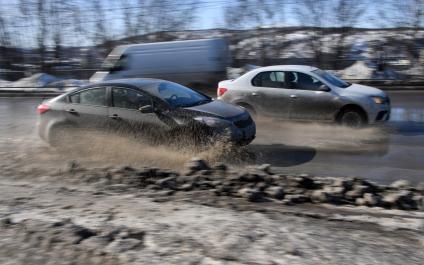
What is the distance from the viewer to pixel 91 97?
9.30 meters

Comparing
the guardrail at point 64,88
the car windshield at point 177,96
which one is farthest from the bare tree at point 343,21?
the car windshield at point 177,96

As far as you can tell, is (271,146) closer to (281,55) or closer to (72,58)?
(281,55)

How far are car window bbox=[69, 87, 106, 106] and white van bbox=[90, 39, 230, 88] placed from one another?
8899mm

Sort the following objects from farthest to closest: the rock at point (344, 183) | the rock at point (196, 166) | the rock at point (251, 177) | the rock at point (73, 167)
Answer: the rock at point (73, 167) < the rock at point (196, 166) < the rock at point (251, 177) < the rock at point (344, 183)

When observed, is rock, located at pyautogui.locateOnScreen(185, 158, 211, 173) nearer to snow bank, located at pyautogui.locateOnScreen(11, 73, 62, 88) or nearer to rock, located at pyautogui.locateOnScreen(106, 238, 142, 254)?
rock, located at pyautogui.locateOnScreen(106, 238, 142, 254)

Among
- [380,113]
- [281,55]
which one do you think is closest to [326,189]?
[380,113]

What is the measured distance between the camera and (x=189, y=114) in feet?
27.7

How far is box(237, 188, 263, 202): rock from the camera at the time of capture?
596cm

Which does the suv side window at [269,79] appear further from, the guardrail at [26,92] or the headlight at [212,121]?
the guardrail at [26,92]

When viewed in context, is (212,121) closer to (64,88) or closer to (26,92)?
(64,88)

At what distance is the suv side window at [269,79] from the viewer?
11.4m

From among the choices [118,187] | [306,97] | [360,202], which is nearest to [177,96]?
[118,187]

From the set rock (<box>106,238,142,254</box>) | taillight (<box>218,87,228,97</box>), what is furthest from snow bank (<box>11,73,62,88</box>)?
rock (<box>106,238,142,254</box>)

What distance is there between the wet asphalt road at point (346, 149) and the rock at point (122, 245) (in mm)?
3979
